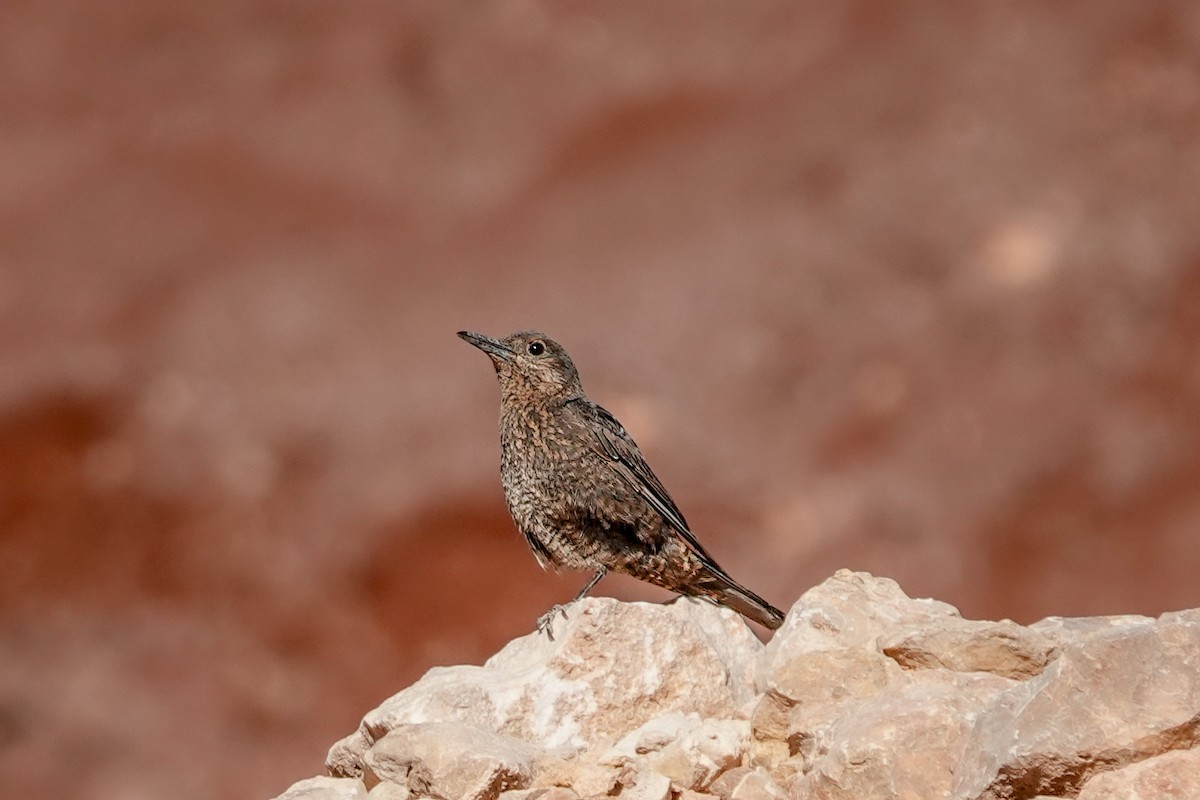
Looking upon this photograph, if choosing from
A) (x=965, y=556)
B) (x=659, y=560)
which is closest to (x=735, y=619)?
(x=659, y=560)

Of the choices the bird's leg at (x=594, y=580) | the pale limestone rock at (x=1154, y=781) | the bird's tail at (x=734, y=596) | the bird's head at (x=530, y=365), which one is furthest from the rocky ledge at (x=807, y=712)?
the bird's head at (x=530, y=365)

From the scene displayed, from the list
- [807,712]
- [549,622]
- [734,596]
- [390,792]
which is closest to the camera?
[390,792]

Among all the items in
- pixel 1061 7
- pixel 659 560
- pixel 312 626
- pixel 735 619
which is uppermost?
pixel 1061 7

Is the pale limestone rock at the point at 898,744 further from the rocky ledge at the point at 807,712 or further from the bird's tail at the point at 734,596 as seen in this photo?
the bird's tail at the point at 734,596

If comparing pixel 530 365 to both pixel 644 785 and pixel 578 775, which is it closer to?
pixel 578 775

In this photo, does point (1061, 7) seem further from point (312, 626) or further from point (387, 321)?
point (312, 626)

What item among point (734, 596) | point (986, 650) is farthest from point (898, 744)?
point (734, 596)

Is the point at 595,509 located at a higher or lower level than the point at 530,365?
lower

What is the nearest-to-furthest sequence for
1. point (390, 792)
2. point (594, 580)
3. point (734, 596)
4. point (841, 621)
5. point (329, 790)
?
1. point (390, 792)
2. point (329, 790)
3. point (841, 621)
4. point (734, 596)
5. point (594, 580)
